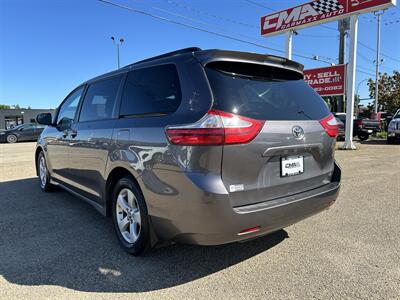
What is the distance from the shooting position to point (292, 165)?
2818mm

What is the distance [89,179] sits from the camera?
3957mm

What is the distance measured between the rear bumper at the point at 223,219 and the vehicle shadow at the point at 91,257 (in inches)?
17.4

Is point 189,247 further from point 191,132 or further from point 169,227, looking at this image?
point 191,132

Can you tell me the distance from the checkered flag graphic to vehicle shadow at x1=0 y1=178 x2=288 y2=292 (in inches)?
496

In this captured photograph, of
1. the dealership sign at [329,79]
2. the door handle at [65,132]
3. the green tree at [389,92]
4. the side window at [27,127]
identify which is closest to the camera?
the door handle at [65,132]

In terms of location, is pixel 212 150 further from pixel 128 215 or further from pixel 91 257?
pixel 91 257

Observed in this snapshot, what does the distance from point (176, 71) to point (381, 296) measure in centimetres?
241

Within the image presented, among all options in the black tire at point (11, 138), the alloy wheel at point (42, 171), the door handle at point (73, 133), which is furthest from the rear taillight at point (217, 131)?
the black tire at point (11, 138)

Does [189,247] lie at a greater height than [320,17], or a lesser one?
lesser

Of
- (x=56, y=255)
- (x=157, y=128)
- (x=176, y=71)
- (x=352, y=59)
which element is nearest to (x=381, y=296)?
(x=157, y=128)

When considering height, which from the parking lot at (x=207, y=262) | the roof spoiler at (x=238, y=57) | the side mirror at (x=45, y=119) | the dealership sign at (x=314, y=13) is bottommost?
the parking lot at (x=207, y=262)

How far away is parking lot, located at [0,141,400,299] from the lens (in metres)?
2.57

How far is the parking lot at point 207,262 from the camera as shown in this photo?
2.57m

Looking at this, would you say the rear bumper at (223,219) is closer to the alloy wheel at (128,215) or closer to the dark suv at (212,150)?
the dark suv at (212,150)
